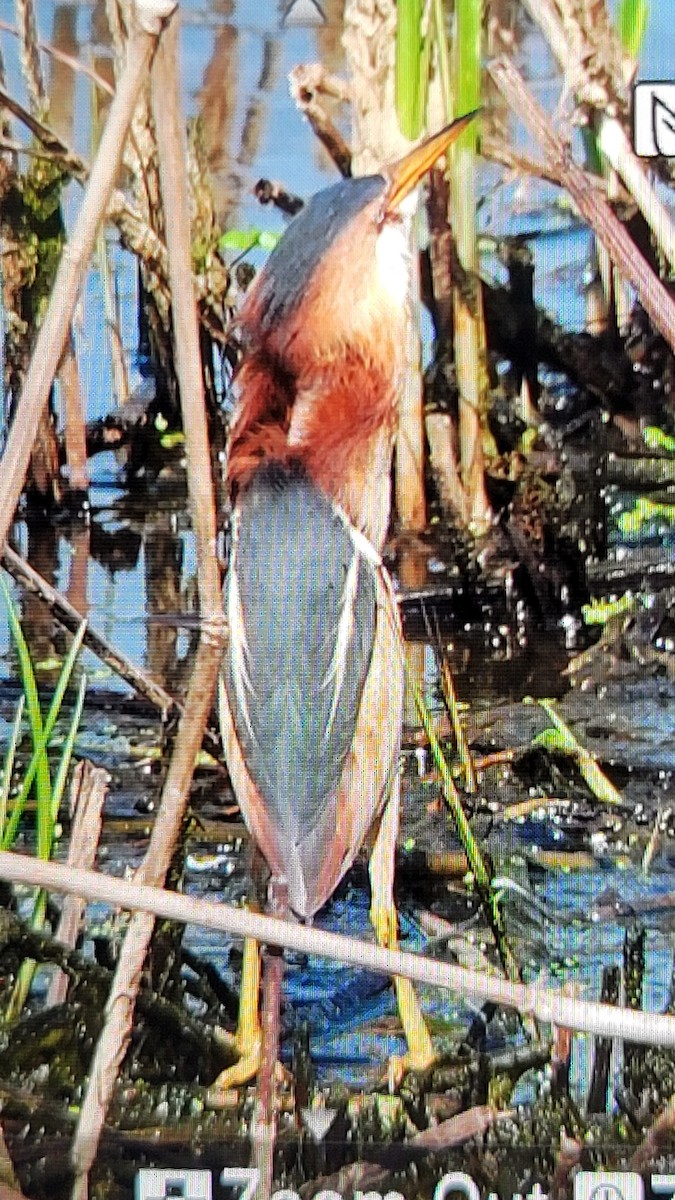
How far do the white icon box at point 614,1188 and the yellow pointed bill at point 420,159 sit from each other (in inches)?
35.0

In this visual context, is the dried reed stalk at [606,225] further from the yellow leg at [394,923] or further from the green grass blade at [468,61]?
the yellow leg at [394,923]

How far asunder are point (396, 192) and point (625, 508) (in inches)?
13.7

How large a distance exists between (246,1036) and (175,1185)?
0.47ft

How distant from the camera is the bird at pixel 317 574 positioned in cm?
114

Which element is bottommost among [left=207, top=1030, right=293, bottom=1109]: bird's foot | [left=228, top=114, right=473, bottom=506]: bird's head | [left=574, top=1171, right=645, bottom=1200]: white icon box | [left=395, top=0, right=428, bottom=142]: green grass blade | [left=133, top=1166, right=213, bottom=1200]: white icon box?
[left=574, top=1171, right=645, bottom=1200]: white icon box

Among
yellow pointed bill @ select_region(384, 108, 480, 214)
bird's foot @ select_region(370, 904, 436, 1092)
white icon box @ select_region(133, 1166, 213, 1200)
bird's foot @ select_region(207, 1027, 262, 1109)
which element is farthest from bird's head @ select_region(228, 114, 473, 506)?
white icon box @ select_region(133, 1166, 213, 1200)

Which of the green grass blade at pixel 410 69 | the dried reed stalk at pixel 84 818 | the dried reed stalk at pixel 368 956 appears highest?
the green grass blade at pixel 410 69

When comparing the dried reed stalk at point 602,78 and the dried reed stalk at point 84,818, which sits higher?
the dried reed stalk at point 602,78

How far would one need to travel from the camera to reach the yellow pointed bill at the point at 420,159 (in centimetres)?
112

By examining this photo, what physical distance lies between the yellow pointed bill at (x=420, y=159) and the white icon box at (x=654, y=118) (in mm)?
142

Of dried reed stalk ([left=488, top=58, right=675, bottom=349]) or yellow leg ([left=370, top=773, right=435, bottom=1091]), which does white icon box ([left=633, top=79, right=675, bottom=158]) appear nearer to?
dried reed stalk ([left=488, top=58, right=675, bottom=349])

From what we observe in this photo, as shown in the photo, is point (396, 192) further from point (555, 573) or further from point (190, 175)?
point (555, 573)

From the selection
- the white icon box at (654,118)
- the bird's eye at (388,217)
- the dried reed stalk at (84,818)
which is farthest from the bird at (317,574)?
the white icon box at (654,118)

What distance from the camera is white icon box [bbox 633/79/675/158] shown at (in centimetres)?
111
